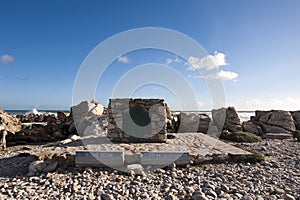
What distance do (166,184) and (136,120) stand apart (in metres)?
4.15

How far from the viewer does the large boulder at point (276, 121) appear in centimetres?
1620

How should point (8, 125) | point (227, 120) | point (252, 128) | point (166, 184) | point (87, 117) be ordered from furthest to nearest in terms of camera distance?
1. point (227, 120)
2. point (252, 128)
3. point (87, 117)
4. point (8, 125)
5. point (166, 184)

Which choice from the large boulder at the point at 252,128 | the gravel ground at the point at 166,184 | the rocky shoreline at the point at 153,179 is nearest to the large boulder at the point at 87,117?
the rocky shoreline at the point at 153,179

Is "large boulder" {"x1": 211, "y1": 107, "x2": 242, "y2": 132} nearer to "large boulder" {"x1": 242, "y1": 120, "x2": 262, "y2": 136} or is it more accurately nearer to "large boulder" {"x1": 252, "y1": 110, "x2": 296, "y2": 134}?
"large boulder" {"x1": 242, "y1": 120, "x2": 262, "y2": 136}

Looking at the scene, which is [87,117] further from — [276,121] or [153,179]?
[276,121]

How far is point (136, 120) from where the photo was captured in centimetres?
907

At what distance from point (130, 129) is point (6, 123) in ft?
25.5

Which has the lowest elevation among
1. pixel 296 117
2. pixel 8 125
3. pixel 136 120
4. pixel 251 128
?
pixel 251 128

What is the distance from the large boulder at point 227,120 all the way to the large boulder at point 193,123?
1.02 metres

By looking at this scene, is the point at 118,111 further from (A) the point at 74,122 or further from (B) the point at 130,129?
(A) the point at 74,122

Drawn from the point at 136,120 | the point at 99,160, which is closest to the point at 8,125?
the point at 136,120

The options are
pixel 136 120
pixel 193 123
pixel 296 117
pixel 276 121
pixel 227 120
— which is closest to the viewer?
pixel 136 120

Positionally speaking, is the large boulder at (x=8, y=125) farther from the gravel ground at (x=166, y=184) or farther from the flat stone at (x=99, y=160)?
the flat stone at (x=99, y=160)

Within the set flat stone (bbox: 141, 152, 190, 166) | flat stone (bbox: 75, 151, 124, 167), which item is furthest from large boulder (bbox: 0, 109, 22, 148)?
flat stone (bbox: 141, 152, 190, 166)
